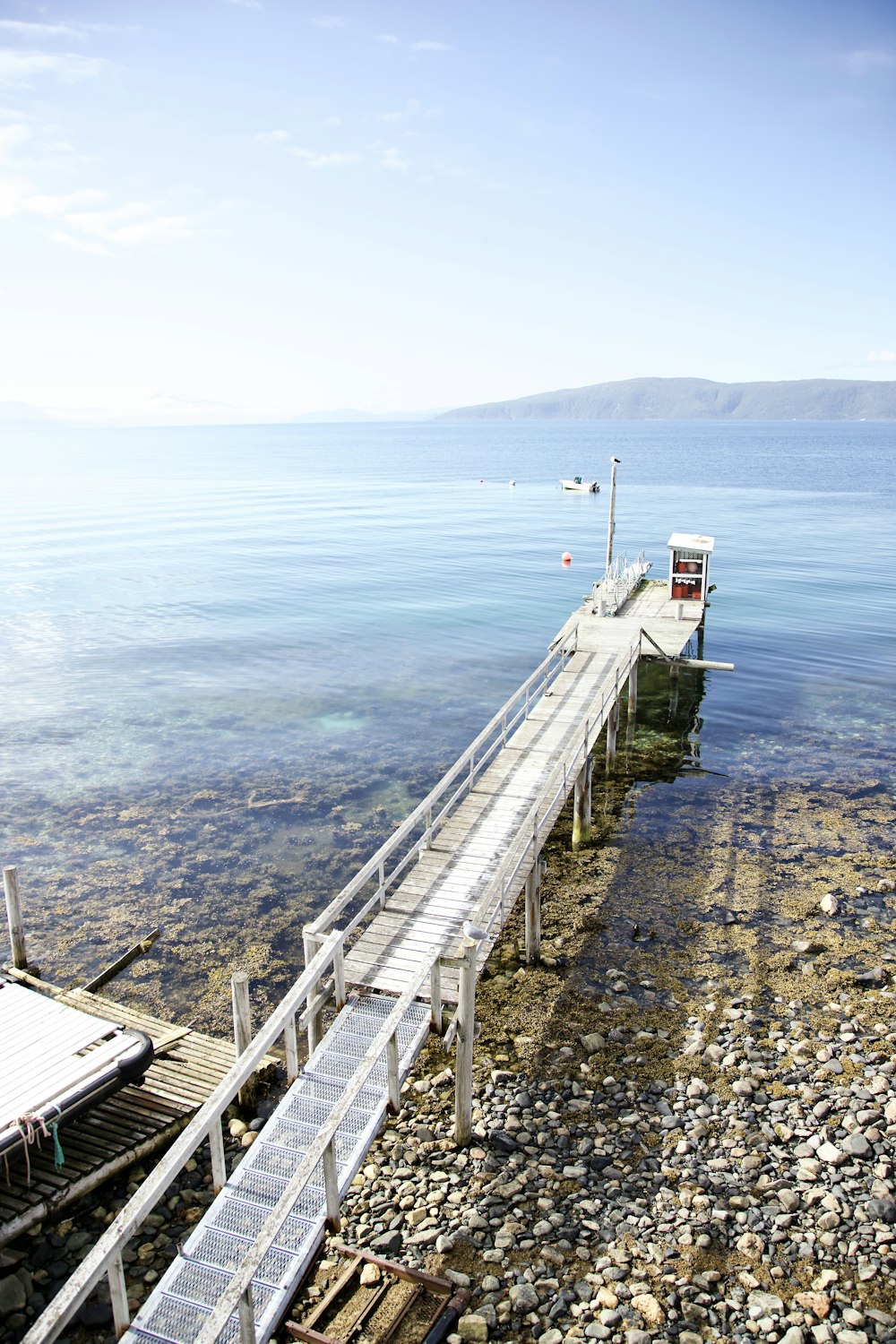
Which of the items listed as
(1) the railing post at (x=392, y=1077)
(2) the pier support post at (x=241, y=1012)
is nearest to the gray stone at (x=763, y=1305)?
(1) the railing post at (x=392, y=1077)

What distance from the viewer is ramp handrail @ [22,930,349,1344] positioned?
21.7ft

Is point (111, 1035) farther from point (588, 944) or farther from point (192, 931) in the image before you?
point (588, 944)

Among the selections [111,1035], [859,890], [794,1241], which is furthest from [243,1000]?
[859,890]

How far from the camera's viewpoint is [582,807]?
66.4ft

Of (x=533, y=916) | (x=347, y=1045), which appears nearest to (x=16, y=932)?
(x=347, y=1045)

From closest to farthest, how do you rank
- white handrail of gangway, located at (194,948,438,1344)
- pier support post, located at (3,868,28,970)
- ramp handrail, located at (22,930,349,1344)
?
ramp handrail, located at (22,930,349,1344), white handrail of gangway, located at (194,948,438,1344), pier support post, located at (3,868,28,970)

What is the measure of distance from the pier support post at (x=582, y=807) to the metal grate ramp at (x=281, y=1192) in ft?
28.6

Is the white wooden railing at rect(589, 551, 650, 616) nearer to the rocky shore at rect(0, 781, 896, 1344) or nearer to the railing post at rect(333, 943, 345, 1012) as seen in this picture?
the rocky shore at rect(0, 781, 896, 1344)

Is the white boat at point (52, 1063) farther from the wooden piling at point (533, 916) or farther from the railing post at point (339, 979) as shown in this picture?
the wooden piling at point (533, 916)

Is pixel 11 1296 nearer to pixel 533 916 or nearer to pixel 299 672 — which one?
pixel 533 916

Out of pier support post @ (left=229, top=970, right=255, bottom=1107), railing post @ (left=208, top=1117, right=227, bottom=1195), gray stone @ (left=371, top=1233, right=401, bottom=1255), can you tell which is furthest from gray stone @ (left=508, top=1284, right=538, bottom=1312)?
pier support post @ (left=229, top=970, right=255, bottom=1107)

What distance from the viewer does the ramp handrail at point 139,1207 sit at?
6.61 m

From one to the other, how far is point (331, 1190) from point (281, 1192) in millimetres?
879

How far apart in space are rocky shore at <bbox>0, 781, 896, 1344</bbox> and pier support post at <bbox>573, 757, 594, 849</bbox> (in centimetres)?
252
